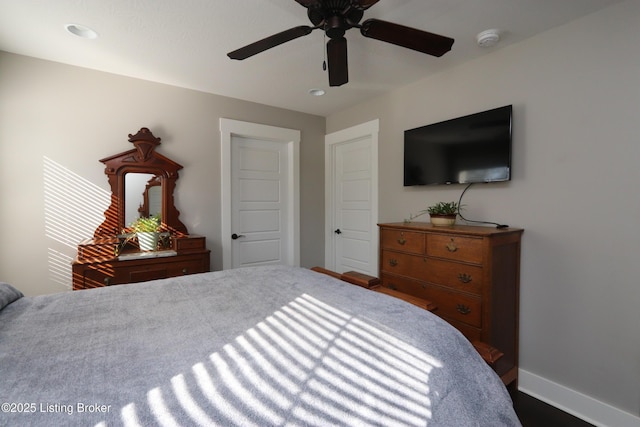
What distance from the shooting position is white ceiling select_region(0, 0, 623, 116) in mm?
1791

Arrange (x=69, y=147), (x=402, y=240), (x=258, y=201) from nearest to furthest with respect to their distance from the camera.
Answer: (x=402, y=240) < (x=69, y=147) < (x=258, y=201)

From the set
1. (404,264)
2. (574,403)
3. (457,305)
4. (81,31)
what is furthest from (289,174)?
(574,403)

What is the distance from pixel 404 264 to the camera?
2.45 metres

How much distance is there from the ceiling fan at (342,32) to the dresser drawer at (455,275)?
4.62 feet

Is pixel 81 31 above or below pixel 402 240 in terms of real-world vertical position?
above

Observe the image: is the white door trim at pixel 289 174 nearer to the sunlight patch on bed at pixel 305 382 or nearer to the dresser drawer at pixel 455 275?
the dresser drawer at pixel 455 275

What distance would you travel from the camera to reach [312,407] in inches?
24.9

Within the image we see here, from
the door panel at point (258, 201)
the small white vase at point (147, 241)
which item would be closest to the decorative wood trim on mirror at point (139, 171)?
the small white vase at point (147, 241)

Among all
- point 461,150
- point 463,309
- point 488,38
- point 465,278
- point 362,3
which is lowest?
point 463,309

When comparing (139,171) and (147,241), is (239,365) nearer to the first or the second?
(147,241)

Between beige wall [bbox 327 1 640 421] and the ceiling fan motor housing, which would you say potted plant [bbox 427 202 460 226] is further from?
the ceiling fan motor housing

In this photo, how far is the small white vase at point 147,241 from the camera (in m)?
2.79

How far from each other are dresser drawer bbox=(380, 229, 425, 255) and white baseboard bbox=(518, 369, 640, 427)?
1192 mm

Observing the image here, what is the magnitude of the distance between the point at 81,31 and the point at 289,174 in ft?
7.71
